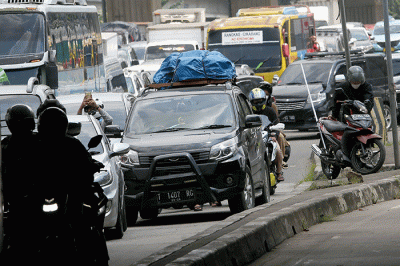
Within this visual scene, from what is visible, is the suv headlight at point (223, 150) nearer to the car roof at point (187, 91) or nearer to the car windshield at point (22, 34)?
the car roof at point (187, 91)

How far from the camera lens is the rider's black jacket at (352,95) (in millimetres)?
15578

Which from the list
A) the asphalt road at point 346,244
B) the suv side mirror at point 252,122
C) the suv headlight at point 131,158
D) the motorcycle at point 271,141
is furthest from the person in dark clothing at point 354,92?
the suv headlight at point 131,158

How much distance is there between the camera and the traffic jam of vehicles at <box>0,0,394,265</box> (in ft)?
20.5

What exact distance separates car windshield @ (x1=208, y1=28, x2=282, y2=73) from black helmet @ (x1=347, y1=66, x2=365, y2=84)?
17.5 meters

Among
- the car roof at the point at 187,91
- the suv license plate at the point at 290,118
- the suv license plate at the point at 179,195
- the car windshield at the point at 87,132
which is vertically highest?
the car roof at the point at 187,91

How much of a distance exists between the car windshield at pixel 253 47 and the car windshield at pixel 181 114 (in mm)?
20688

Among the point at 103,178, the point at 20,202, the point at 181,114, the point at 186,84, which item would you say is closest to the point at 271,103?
the point at 186,84

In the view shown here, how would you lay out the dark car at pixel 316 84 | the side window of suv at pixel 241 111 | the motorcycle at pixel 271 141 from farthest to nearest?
1. the dark car at pixel 316 84
2. the motorcycle at pixel 271 141
3. the side window of suv at pixel 241 111

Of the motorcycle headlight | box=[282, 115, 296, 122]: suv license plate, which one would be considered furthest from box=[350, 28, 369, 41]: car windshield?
the motorcycle headlight

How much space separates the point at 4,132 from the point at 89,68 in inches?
585

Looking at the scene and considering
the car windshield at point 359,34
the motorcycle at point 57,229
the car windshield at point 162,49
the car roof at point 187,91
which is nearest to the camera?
the motorcycle at point 57,229

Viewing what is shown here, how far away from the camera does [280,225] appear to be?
9.31 m

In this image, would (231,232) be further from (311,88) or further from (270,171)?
(311,88)

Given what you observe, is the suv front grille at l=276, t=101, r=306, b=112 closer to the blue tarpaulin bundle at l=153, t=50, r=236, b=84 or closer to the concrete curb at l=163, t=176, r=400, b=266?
the blue tarpaulin bundle at l=153, t=50, r=236, b=84
